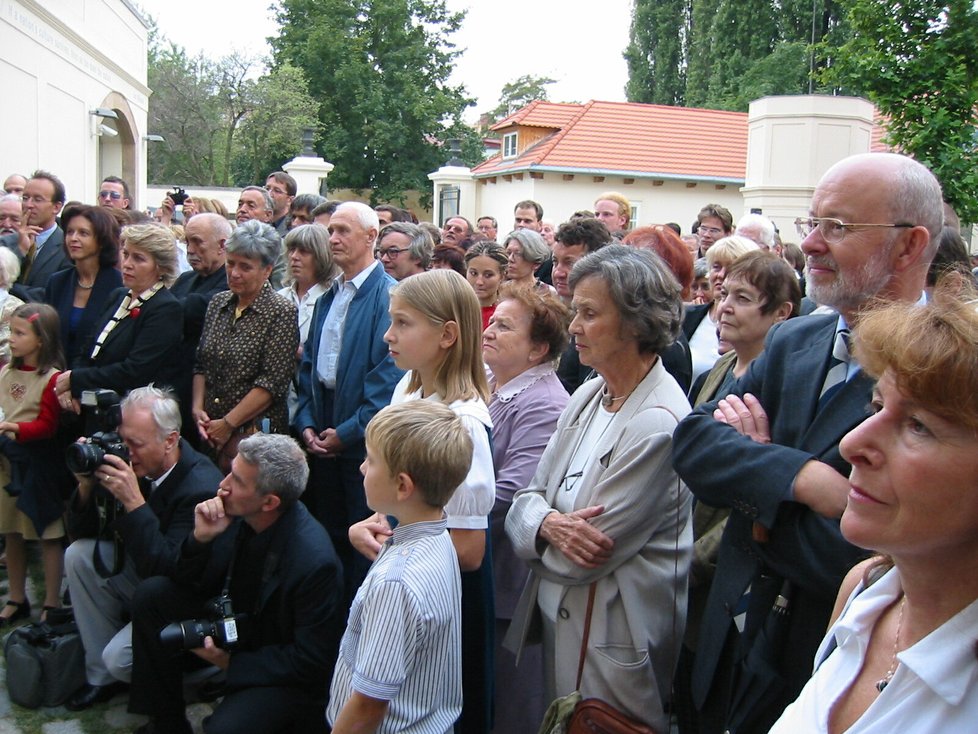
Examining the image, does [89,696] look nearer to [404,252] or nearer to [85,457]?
[85,457]

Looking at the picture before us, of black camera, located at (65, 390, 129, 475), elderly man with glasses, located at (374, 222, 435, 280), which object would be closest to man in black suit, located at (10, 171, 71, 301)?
elderly man with glasses, located at (374, 222, 435, 280)

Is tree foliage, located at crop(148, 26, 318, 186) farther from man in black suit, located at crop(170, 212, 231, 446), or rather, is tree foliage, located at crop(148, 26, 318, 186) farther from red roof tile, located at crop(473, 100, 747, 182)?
man in black suit, located at crop(170, 212, 231, 446)

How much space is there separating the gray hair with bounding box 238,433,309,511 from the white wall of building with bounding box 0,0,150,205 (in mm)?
11362

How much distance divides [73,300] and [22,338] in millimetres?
477

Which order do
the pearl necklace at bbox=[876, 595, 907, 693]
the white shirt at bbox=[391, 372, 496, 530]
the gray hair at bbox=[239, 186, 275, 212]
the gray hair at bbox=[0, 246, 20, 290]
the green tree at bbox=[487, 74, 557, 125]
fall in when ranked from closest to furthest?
the pearl necklace at bbox=[876, 595, 907, 693], the white shirt at bbox=[391, 372, 496, 530], the gray hair at bbox=[0, 246, 20, 290], the gray hair at bbox=[239, 186, 275, 212], the green tree at bbox=[487, 74, 557, 125]

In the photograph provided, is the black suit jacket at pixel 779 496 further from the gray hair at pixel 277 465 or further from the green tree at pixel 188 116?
the green tree at pixel 188 116

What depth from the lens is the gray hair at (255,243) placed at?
15.4 ft

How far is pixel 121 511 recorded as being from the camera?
3986 mm

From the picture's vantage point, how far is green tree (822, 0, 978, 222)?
11.2 m

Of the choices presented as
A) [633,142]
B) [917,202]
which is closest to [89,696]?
[917,202]

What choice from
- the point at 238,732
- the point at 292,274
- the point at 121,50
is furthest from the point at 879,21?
the point at 121,50

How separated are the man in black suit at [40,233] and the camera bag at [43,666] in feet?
9.97

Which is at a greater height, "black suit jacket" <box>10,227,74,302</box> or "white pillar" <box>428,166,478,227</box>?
"white pillar" <box>428,166,478,227</box>

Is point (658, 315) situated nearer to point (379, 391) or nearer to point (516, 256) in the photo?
point (379, 391)
